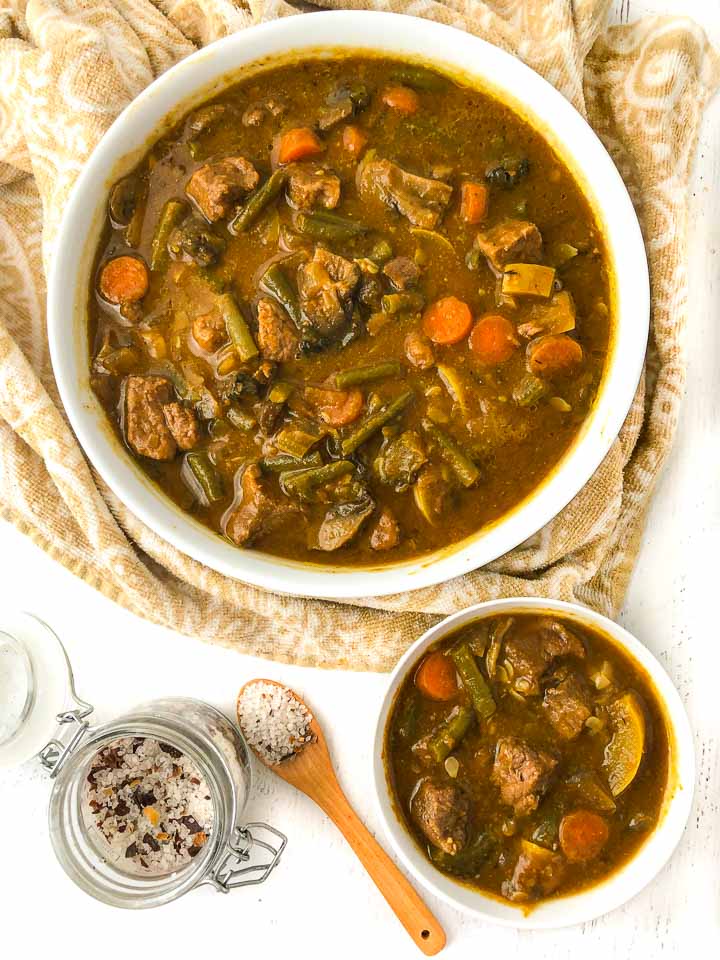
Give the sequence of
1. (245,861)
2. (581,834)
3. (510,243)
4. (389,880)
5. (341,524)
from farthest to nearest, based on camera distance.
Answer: (245,861), (389,880), (581,834), (341,524), (510,243)

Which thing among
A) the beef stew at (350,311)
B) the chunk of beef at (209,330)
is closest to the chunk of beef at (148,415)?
the beef stew at (350,311)

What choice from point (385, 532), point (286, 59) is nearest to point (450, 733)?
point (385, 532)

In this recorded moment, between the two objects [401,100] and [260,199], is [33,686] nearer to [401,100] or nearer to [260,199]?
[260,199]

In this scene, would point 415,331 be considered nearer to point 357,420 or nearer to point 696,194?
point 357,420

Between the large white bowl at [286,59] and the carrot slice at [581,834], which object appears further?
the carrot slice at [581,834]

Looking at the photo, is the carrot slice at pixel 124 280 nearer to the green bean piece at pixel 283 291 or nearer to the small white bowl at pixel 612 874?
the green bean piece at pixel 283 291
